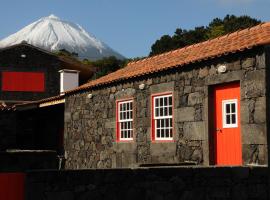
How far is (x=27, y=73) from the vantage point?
99.8 feet

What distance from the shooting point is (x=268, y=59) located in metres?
9.55

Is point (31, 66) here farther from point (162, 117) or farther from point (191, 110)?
point (191, 110)

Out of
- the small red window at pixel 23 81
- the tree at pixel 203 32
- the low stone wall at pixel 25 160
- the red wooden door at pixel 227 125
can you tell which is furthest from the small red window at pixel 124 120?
the tree at pixel 203 32

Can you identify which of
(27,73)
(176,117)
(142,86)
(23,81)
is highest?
(27,73)

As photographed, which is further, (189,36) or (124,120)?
(189,36)

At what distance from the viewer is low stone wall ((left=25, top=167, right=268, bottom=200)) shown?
23.0 ft

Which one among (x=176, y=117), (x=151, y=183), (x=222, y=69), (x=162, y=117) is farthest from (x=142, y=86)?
(x=151, y=183)

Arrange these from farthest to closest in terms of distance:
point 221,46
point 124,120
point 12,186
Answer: point 124,120 < point 221,46 < point 12,186

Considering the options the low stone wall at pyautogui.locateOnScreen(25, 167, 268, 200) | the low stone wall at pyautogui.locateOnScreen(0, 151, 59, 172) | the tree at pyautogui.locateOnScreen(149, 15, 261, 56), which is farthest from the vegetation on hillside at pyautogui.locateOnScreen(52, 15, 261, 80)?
the low stone wall at pyautogui.locateOnScreen(25, 167, 268, 200)

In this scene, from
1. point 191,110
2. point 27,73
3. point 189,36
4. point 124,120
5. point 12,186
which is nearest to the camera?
point 12,186

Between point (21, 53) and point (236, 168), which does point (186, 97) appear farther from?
point (21, 53)

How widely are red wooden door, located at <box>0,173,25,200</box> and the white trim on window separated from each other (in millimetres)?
5186

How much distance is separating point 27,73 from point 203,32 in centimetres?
2344

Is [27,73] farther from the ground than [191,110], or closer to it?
farther from the ground
